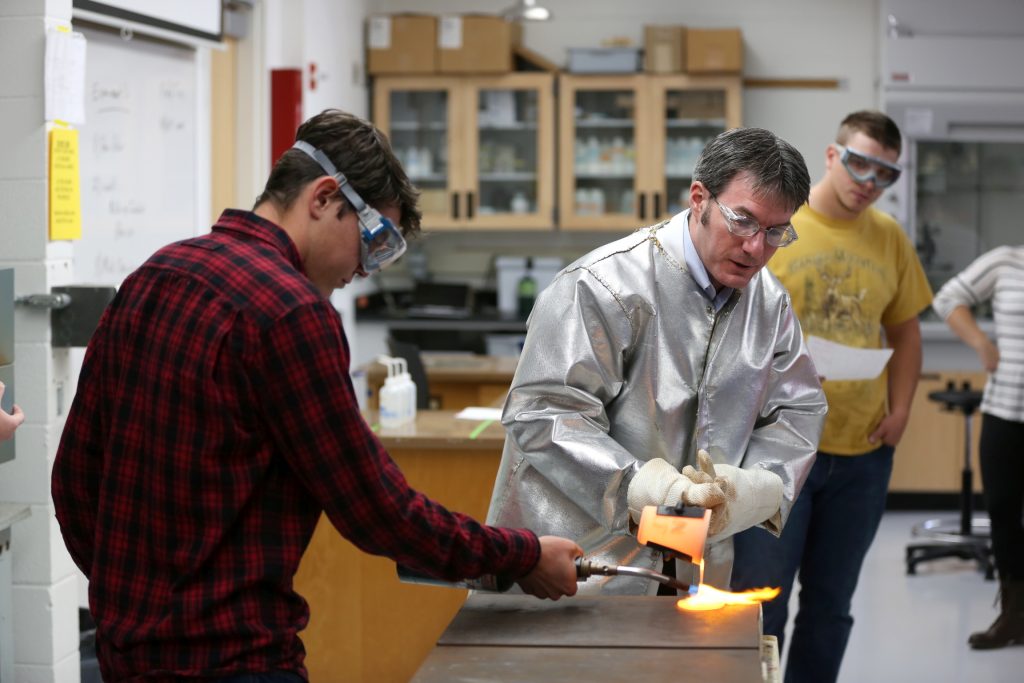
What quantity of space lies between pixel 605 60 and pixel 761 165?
15.3 ft

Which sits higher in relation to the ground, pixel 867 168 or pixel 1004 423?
pixel 867 168

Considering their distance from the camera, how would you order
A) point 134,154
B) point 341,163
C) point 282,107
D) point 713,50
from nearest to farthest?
1. point 341,163
2. point 134,154
3. point 282,107
4. point 713,50

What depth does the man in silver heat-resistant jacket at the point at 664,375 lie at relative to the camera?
1.91m

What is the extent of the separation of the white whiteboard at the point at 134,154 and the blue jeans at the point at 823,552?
208 cm

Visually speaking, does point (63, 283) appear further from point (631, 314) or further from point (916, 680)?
point (916, 680)

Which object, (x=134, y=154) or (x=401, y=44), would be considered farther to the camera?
(x=401, y=44)

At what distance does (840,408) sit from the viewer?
2805 millimetres

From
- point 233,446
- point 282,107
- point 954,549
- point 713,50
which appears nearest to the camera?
point 233,446

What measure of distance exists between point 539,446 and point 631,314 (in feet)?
0.88

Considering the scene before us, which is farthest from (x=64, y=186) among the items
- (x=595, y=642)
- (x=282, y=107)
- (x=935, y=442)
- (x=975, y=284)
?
(x=935, y=442)

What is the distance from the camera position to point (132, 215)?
12.8ft

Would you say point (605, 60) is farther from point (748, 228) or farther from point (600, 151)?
point (748, 228)

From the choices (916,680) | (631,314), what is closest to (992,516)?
(916,680)

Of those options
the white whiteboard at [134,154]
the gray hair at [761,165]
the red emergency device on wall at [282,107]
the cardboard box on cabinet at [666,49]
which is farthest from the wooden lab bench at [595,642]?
the cardboard box on cabinet at [666,49]
